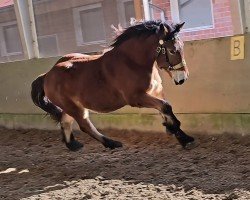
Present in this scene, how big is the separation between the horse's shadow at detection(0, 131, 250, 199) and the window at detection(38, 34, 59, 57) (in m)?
1.89

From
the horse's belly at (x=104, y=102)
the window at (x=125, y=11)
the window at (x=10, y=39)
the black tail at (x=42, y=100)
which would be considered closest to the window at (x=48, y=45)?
the window at (x=10, y=39)

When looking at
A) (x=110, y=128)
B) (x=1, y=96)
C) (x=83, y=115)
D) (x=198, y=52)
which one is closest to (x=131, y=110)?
(x=110, y=128)

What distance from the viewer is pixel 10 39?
8945 millimetres

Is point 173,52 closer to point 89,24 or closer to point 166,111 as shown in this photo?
point 166,111

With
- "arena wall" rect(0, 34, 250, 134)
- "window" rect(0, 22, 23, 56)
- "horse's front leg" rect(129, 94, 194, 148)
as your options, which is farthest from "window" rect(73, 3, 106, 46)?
"horse's front leg" rect(129, 94, 194, 148)

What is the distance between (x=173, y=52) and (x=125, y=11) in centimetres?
189

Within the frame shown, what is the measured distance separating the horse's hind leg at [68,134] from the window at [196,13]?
2.06 meters

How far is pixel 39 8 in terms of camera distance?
8258 mm

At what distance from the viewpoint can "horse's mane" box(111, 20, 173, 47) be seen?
5.61 m

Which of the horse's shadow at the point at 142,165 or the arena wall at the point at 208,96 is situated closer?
the horse's shadow at the point at 142,165

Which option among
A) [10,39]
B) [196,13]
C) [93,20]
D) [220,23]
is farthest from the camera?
[10,39]

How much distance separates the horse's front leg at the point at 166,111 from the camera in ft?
17.8

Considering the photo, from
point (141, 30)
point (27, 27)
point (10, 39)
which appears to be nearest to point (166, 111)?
point (141, 30)

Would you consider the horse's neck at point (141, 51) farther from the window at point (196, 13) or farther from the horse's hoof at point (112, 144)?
the horse's hoof at point (112, 144)
